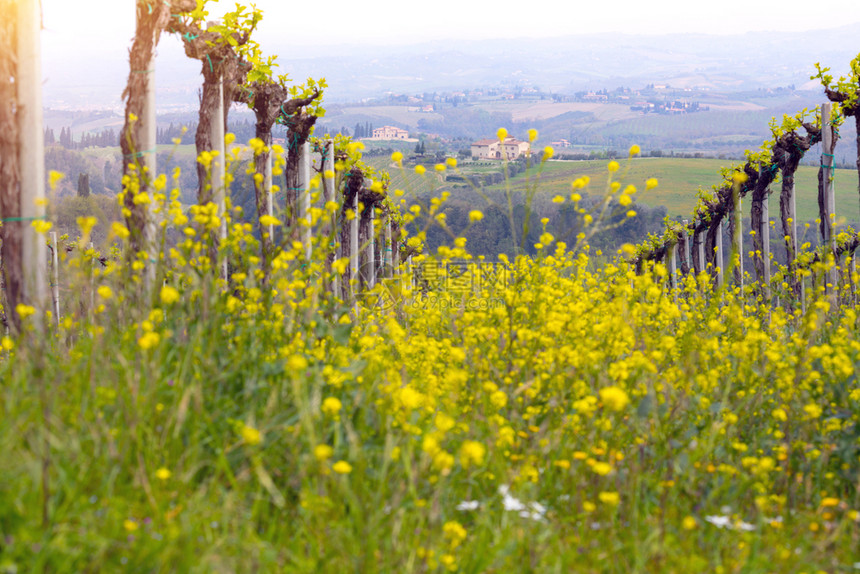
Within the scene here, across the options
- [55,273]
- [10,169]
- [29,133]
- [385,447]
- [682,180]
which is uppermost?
[682,180]

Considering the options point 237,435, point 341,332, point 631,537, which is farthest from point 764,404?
point 237,435

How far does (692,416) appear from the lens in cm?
346

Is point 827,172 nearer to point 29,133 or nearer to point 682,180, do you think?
point 29,133

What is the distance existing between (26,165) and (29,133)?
209mm

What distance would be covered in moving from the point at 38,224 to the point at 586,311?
2.98 metres

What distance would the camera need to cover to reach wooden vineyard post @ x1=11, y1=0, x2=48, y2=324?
4.24 meters

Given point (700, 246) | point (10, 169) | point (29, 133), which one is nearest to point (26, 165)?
point (10, 169)

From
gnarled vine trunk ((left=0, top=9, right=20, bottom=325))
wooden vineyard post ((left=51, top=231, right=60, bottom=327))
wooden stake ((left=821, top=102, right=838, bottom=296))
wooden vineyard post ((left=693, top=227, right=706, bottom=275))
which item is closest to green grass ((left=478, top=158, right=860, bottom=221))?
wooden vineyard post ((left=693, top=227, right=706, bottom=275))

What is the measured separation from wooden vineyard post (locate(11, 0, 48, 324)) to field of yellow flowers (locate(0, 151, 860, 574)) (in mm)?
692

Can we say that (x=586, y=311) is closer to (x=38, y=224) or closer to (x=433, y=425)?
(x=433, y=425)

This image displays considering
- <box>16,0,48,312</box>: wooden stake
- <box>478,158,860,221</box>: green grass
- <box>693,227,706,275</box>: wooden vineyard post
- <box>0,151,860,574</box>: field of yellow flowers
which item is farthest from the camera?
<box>478,158,860,221</box>: green grass

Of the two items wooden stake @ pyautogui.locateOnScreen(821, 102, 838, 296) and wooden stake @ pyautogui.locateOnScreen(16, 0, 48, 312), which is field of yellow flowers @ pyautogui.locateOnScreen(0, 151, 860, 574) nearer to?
wooden stake @ pyautogui.locateOnScreen(16, 0, 48, 312)

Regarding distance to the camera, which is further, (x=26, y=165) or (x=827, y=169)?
(x=827, y=169)

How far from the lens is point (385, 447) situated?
261 cm
